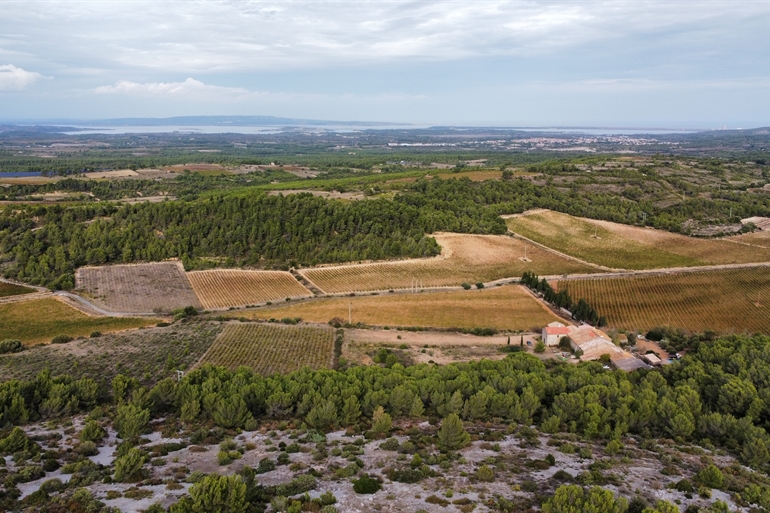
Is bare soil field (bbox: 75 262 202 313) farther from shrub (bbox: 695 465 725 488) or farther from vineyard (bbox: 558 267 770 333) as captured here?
shrub (bbox: 695 465 725 488)

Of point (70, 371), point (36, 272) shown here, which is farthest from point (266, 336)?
point (36, 272)

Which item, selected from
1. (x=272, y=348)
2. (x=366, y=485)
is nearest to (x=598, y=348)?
(x=272, y=348)

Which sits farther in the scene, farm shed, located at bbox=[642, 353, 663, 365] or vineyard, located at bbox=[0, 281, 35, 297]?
vineyard, located at bbox=[0, 281, 35, 297]

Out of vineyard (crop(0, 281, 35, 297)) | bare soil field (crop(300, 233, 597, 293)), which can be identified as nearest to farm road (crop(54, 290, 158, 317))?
vineyard (crop(0, 281, 35, 297))

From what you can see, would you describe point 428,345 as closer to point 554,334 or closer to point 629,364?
point 554,334

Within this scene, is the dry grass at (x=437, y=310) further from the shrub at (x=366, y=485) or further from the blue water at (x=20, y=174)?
the blue water at (x=20, y=174)

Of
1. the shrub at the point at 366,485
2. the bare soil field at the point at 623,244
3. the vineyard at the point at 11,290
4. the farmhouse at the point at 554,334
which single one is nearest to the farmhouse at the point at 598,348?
the farmhouse at the point at 554,334
